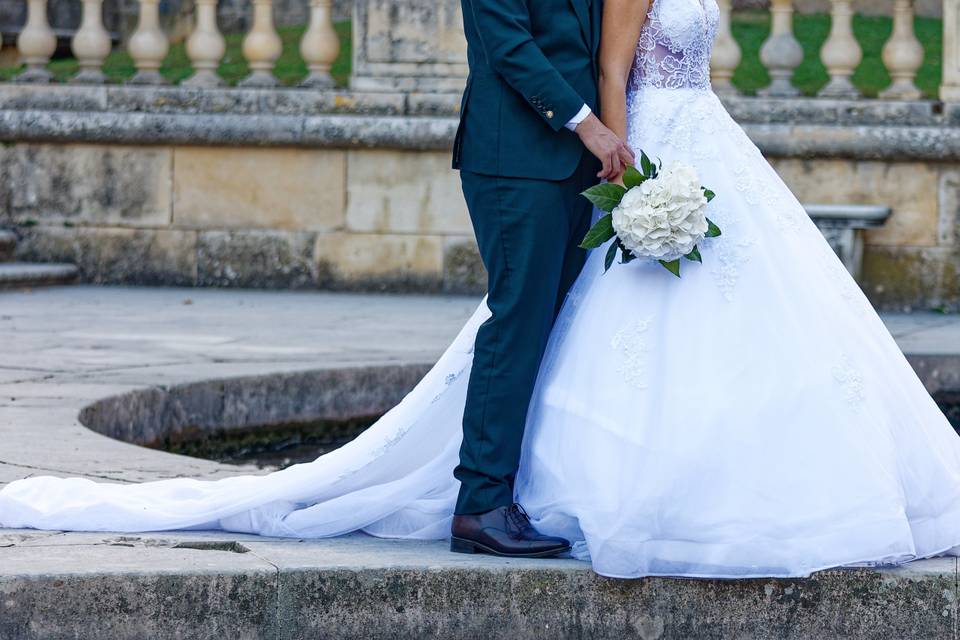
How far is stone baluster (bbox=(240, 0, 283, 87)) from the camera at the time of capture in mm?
9305

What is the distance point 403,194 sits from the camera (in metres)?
9.16

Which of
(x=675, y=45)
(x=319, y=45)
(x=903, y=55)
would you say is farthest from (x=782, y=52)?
(x=675, y=45)

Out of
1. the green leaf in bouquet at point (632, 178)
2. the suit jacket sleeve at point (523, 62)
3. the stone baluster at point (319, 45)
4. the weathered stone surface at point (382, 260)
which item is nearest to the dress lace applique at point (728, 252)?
the green leaf in bouquet at point (632, 178)

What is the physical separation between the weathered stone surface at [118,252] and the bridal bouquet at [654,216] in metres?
6.25

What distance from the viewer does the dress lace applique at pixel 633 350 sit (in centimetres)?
334

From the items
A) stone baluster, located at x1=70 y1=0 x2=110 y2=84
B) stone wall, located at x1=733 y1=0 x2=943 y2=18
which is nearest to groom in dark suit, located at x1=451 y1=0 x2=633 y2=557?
stone baluster, located at x1=70 y1=0 x2=110 y2=84

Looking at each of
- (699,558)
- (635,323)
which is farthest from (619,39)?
(699,558)

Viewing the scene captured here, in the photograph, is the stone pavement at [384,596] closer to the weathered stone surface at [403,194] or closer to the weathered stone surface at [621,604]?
the weathered stone surface at [621,604]

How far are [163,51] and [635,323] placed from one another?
6661 mm

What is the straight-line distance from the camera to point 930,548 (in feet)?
11.0

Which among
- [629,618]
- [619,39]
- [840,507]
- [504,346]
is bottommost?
[629,618]

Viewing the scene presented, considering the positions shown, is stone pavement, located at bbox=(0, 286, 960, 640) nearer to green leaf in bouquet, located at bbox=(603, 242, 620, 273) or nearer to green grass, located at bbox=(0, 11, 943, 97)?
green leaf in bouquet, located at bbox=(603, 242, 620, 273)

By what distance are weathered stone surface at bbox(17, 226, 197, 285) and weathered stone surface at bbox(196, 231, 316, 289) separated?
0.09 meters

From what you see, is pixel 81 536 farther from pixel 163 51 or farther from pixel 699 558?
pixel 163 51
